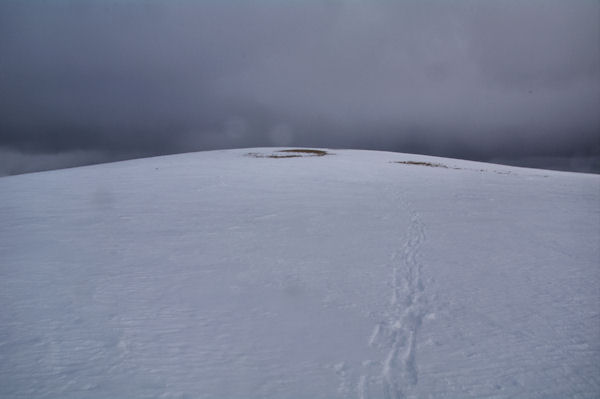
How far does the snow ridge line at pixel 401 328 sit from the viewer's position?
4938 mm

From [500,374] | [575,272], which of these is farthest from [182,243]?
[575,272]

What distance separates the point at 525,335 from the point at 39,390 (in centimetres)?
726

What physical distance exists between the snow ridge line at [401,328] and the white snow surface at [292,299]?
0.03 meters

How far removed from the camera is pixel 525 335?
6.11 metres

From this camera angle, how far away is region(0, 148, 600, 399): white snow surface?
4965mm

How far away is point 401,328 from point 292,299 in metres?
2.17

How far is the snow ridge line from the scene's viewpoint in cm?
494

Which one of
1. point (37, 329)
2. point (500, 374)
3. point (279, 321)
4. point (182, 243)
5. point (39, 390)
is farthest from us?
point (182, 243)

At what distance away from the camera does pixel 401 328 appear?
623 centimetres

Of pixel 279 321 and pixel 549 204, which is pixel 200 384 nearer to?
pixel 279 321

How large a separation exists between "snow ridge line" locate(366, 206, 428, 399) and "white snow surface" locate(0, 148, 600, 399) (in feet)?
0.10

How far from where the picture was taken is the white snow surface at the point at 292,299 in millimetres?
4965

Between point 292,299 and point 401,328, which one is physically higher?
point 292,299

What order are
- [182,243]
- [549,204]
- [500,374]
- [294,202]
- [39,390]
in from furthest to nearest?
[549,204] → [294,202] → [182,243] → [500,374] → [39,390]
